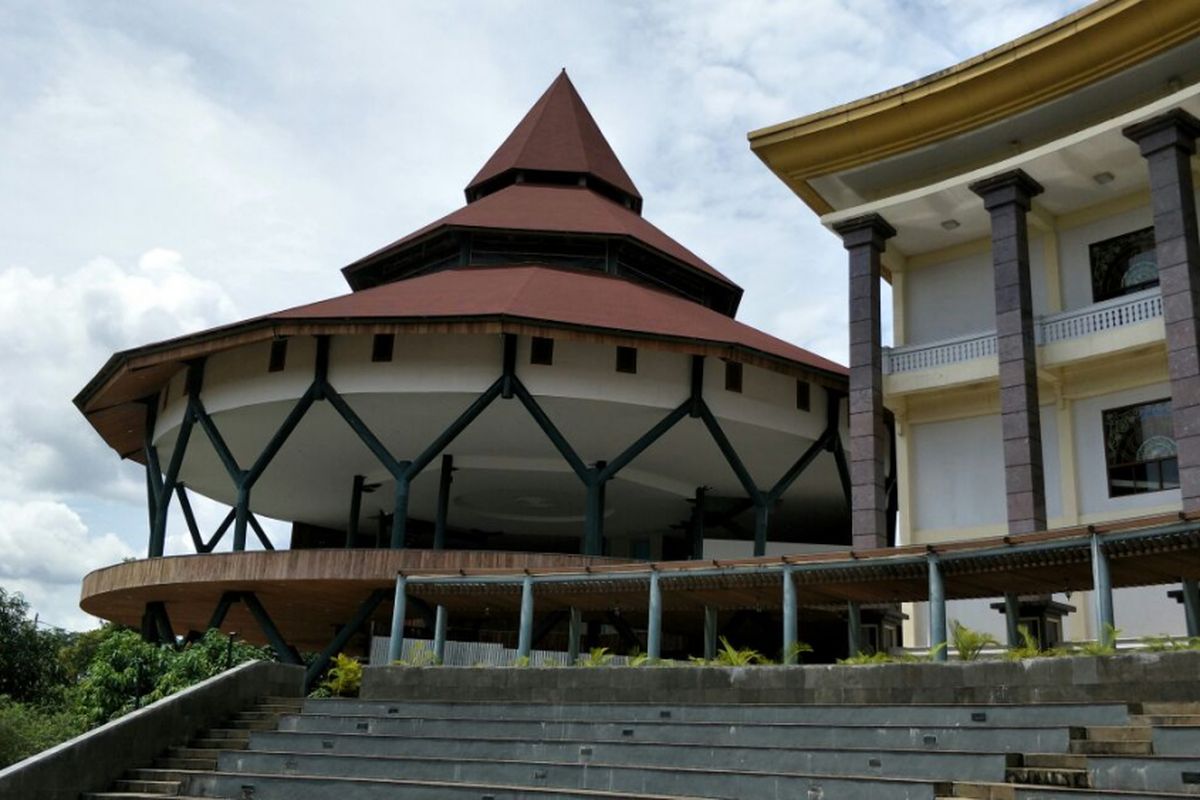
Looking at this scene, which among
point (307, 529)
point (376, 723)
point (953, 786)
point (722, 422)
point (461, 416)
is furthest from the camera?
point (307, 529)

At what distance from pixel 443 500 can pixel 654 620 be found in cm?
1340

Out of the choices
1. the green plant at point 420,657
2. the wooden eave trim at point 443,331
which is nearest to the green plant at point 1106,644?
the green plant at point 420,657

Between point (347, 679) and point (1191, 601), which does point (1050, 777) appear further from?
point (347, 679)

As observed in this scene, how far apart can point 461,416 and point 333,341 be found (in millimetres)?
3506

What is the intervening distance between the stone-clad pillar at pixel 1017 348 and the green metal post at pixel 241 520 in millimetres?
16405

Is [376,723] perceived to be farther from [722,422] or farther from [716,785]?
[722,422]

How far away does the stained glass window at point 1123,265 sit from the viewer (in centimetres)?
2414

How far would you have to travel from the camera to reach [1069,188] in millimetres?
24562

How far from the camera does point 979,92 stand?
24000mm

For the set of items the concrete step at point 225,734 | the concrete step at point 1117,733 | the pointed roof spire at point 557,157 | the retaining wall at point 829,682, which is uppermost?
the pointed roof spire at point 557,157

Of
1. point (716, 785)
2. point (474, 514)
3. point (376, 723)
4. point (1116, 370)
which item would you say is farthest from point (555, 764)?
point (474, 514)

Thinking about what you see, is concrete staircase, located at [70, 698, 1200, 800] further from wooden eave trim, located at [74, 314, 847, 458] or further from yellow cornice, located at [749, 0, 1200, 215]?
yellow cornice, located at [749, 0, 1200, 215]

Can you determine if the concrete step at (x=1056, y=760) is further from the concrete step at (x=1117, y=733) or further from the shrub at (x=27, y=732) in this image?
the shrub at (x=27, y=732)

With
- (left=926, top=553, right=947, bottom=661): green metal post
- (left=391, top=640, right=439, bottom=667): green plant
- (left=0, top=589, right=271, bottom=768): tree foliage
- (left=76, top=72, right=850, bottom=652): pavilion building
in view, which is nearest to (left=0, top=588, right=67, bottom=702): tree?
(left=0, top=589, right=271, bottom=768): tree foliage
